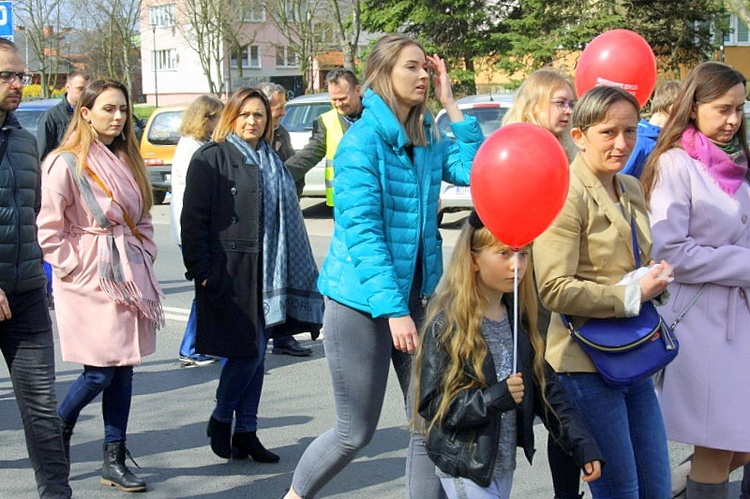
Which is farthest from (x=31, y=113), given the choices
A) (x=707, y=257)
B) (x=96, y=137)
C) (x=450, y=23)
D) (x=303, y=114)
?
(x=450, y=23)

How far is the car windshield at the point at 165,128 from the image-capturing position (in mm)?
19594

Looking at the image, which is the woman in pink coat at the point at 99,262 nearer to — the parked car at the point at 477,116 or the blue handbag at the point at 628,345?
the blue handbag at the point at 628,345

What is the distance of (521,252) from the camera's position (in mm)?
3531

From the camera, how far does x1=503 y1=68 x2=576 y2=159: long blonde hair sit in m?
4.74

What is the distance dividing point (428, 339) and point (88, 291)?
93.7 inches

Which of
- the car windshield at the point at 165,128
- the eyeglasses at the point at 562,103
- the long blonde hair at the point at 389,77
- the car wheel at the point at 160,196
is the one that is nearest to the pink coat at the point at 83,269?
the long blonde hair at the point at 389,77

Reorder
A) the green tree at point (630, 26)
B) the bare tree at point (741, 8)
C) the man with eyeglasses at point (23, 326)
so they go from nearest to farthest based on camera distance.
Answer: the man with eyeglasses at point (23, 326) → the bare tree at point (741, 8) → the green tree at point (630, 26)

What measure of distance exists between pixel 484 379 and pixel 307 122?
14.4m

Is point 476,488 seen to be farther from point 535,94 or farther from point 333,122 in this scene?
point 333,122

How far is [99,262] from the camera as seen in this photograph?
515cm

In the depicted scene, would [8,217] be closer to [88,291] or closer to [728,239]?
[88,291]

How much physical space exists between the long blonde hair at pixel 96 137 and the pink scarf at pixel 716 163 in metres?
2.65

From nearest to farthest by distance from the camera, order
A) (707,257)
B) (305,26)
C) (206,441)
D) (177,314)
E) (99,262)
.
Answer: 1. (707,257)
2. (99,262)
3. (206,441)
4. (177,314)
5. (305,26)

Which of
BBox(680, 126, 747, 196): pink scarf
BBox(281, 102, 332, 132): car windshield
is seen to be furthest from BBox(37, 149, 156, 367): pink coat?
BBox(281, 102, 332, 132): car windshield
